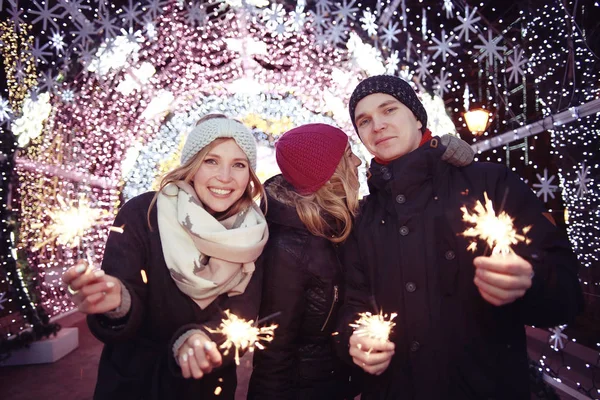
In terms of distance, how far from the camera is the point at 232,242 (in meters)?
1.84

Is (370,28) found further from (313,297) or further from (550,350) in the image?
(550,350)

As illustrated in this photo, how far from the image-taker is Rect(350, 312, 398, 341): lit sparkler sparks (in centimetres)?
139

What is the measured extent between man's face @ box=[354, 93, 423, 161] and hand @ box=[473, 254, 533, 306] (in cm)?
77

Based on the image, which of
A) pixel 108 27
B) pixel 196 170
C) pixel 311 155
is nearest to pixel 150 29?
pixel 108 27

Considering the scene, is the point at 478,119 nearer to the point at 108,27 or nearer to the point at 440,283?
the point at 440,283

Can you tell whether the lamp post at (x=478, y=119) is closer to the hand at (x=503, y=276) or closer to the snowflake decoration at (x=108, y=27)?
Answer: the snowflake decoration at (x=108, y=27)

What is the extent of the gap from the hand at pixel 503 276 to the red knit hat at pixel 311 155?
107 cm

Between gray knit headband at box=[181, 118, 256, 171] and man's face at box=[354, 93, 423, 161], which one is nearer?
man's face at box=[354, 93, 423, 161]

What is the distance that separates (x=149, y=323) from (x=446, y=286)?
4.27ft

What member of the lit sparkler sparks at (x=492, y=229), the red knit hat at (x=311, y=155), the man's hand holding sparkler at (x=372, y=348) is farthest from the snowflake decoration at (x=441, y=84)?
the man's hand holding sparkler at (x=372, y=348)

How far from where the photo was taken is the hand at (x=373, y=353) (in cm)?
134

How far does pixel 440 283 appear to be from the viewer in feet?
5.14

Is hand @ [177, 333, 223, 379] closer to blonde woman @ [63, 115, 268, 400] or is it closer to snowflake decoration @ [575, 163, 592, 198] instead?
blonde woman @ [63, 115, 268, 400]

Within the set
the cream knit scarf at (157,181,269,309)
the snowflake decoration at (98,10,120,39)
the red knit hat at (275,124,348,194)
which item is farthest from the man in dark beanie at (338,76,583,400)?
the snowflake decoration at (98,10,120,39)
